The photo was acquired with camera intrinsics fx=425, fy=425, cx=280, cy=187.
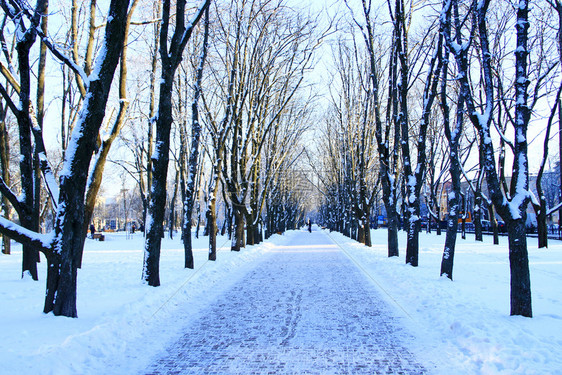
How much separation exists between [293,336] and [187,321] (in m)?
2.01

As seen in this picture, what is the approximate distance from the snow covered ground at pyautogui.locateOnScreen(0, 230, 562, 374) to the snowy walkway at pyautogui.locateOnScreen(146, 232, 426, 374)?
1.12ft

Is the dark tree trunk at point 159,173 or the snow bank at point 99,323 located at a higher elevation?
the dark tree trunk at point 159,173

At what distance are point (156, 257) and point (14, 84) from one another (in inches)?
201

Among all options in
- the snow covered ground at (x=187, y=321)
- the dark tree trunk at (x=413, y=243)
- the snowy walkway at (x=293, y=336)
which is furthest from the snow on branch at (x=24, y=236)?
the dark tree trunk at (x=413, y=243)

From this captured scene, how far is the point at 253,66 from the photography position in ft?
63.2

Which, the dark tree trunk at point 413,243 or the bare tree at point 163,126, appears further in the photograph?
the dark tree trunk at point 413,243

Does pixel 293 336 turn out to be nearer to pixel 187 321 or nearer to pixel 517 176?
pixel 187 321

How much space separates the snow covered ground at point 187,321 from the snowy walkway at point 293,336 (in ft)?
1.12

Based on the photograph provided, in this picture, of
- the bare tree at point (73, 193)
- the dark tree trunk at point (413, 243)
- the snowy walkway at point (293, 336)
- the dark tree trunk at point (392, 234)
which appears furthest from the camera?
the dark tree trunk at point (392, 234)

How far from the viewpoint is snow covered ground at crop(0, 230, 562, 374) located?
4.71 m

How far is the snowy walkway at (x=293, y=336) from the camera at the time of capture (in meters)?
4.86

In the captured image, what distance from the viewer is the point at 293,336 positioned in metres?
6.09

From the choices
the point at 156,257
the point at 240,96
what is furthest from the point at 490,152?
the point at 240,96

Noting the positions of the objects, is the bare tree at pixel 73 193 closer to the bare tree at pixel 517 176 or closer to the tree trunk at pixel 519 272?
the bare tree at pixel 517 176
